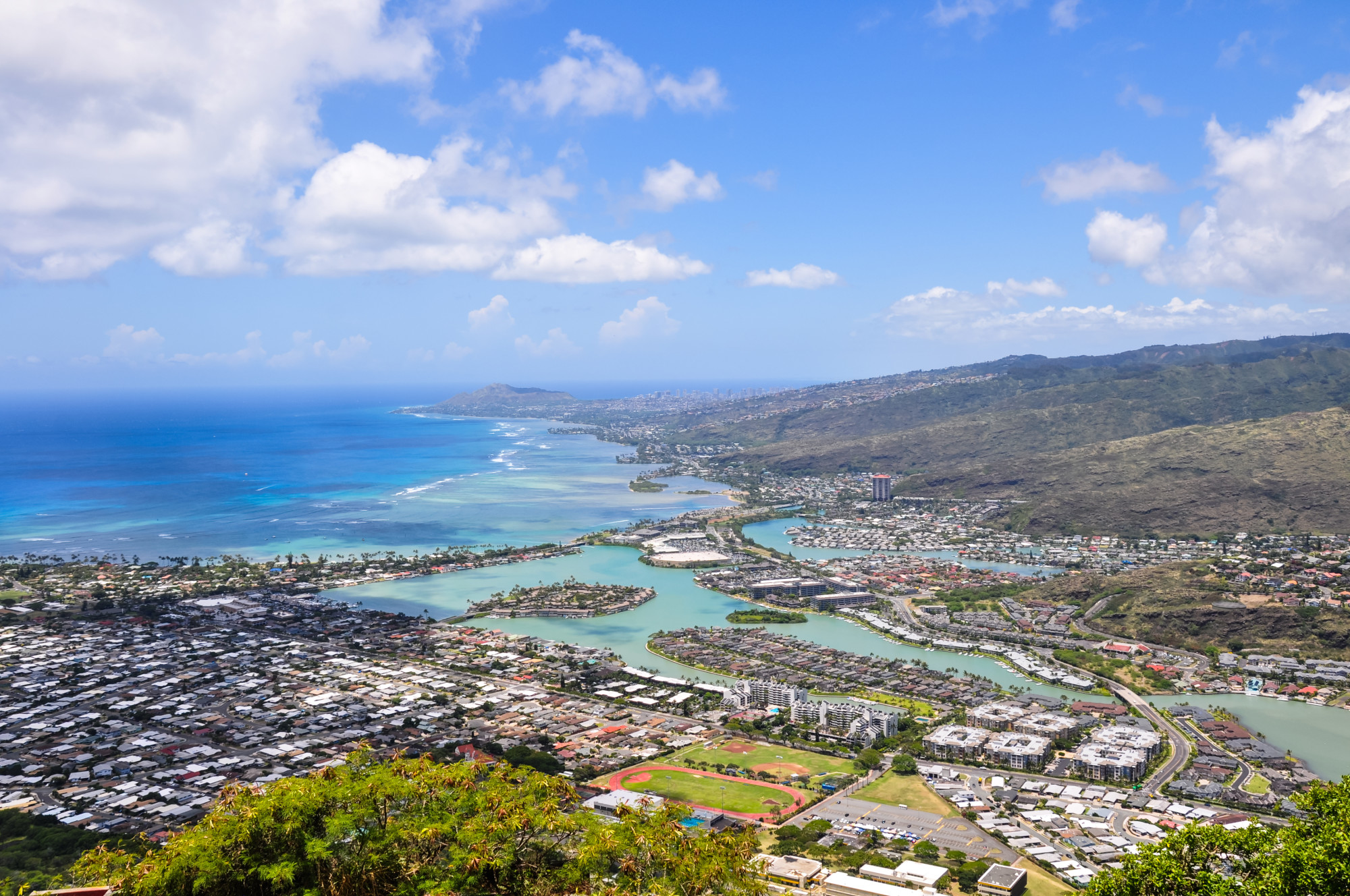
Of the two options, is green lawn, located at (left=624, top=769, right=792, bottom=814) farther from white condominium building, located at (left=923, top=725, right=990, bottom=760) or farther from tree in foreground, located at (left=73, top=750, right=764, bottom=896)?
tree in foreground, located at (left=73, top=750, right=764, bottom=896)

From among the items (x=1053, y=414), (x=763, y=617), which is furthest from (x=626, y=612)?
(x=1053, y=414)

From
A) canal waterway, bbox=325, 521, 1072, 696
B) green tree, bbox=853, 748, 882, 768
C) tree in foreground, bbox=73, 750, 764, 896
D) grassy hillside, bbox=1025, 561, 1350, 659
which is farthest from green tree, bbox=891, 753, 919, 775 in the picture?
grassy hillside, bbox=1025, 561, 1350, 659

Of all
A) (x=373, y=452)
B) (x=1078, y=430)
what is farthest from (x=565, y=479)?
(x=1078, y=430)

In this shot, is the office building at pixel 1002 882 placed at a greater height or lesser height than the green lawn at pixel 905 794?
greater

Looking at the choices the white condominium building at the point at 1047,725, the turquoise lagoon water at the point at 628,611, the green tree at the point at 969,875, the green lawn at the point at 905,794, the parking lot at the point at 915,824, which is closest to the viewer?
the green tree at the point at 969,875

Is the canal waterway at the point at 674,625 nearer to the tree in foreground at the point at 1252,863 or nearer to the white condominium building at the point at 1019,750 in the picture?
the white condominium building at the point at 1019,750

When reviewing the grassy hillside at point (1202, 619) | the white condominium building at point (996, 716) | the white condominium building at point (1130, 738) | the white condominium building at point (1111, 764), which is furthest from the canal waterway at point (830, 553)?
the white condominium building at point (1111, 764)
